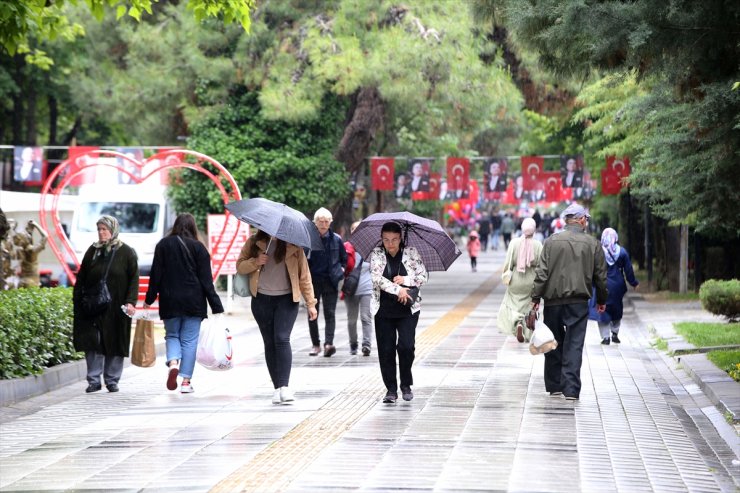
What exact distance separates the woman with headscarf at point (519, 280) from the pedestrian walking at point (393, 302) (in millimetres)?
3504

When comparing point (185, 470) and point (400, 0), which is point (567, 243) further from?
point (400, 0)

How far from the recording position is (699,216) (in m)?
15.8

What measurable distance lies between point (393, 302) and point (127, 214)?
68.8ft

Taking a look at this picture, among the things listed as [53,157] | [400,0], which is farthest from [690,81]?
[53,157]

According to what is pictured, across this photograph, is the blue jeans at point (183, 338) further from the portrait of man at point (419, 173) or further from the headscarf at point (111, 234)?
the portrait of man at point (419, 173)

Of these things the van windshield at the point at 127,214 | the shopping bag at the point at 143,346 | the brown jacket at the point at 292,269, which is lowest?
the shopping bag at the point at 143,346

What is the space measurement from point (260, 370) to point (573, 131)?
2058 centimetres

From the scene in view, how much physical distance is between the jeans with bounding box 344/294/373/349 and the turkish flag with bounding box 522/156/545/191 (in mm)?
20545

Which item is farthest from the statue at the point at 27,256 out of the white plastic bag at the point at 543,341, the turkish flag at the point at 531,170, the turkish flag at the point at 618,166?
the turkish flag at the point at 531,170

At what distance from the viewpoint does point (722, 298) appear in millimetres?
18391

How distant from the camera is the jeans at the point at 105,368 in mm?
12492

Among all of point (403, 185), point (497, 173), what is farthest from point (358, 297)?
point (497, 173)

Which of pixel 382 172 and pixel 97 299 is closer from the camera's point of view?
pixel 97 299

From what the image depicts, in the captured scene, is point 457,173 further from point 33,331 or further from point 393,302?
point 393,302
